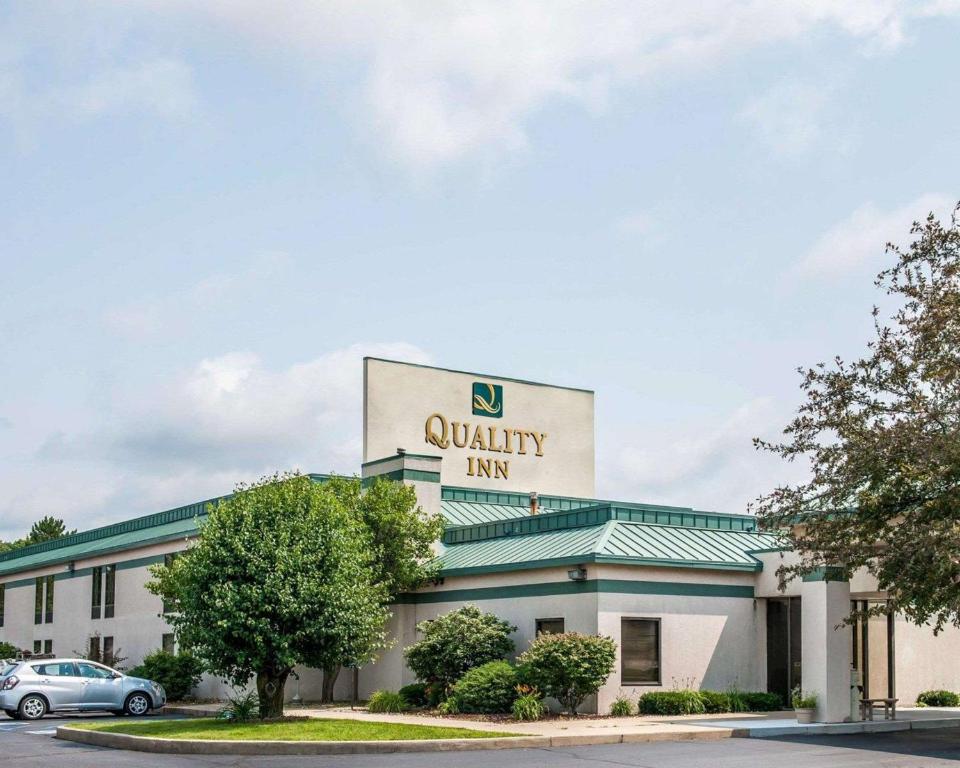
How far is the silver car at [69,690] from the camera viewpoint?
3278 cm

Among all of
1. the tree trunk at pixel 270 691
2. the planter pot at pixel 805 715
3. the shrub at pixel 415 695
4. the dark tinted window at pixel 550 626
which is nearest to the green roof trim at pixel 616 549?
the dark tinted window at pixel 550 626

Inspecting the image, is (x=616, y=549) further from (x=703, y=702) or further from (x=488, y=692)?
(x=488, y=692)

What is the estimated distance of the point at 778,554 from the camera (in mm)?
33531

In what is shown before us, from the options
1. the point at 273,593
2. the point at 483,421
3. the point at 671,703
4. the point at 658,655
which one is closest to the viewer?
the point at 273,593

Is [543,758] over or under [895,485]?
under

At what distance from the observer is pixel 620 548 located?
32000 millimetres

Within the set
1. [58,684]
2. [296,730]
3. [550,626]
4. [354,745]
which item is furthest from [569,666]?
[58,684]

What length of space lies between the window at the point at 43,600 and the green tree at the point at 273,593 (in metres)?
31.1

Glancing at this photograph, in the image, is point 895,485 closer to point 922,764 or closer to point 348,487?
point 922,764

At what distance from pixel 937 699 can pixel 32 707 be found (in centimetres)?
2279

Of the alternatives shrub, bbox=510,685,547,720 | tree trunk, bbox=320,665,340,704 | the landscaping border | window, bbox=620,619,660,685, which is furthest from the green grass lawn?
tree trunk, bbox=320,665,340,704

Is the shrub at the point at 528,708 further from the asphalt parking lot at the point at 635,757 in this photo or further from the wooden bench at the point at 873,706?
the wooden bench at the point at 873,706

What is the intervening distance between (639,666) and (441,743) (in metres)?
9.75

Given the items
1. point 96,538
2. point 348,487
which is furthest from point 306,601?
point 96,538
